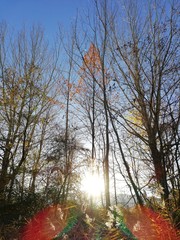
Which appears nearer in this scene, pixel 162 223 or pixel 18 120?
pixel 162 223

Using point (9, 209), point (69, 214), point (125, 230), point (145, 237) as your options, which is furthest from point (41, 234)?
point (9, 209)

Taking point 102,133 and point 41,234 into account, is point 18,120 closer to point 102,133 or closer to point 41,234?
point 102,133

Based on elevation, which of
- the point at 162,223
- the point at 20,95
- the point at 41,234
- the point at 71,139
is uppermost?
the point at 20,95

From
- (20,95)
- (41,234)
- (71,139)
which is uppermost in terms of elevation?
(20,95)

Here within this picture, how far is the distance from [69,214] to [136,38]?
422 centimetres

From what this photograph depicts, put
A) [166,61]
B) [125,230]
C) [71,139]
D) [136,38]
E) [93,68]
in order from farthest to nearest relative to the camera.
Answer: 1. [71,139]
2. [93,68]
3. [136,38]
4. [166,61]
5. [125,230]

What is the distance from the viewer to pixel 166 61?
4.97 meters

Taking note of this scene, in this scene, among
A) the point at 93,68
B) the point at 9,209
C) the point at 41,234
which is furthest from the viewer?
the point at 93,68

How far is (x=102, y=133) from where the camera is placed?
10.3m

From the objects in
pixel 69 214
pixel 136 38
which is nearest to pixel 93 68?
pixel 136 38

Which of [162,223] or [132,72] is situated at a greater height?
[132,72]

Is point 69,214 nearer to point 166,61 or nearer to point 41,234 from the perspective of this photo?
point 41,234

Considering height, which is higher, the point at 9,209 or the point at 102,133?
the point at 102,133

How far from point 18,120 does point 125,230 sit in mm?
6734
